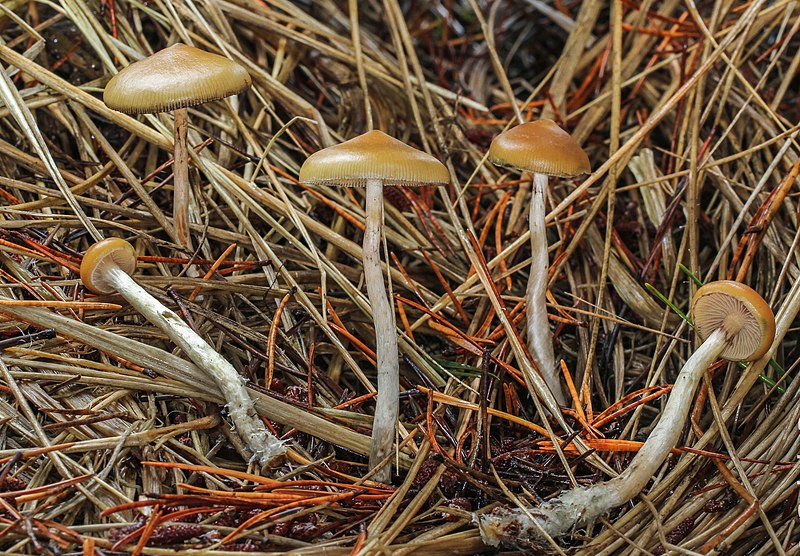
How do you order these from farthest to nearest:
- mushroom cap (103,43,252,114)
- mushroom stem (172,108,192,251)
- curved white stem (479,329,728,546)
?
1. mushroom stem (172,108,192,251)
2. mushroom cap (103,43,252,114)
3. curved white stem (479,329,728,546)

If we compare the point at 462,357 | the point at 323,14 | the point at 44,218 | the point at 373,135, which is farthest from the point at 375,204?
the point at 323,14

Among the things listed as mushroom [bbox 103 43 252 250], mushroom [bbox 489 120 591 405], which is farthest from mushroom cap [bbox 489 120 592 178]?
mushroom [bbox 103 43 252 250]

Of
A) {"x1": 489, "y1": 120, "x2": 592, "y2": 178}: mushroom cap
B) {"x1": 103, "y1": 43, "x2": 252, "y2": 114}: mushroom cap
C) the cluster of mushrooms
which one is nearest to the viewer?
the cluster of mushrooms

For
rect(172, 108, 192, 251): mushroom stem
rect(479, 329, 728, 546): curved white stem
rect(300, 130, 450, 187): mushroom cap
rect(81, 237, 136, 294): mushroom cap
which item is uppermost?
rect(300, 130, 450, 187): mushroom cap

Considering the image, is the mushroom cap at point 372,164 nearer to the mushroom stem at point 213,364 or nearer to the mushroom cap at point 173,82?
the mushroom cap at point 173,82

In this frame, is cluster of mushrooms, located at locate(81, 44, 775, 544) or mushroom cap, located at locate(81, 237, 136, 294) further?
mushroom cap, located at locate(81, 237, 136, 294)

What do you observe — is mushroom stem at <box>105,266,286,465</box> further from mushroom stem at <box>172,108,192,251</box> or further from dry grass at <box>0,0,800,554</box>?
mushroom stem at <box>172,108,192,251</box>

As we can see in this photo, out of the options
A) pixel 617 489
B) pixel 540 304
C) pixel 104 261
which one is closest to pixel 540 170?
pixel 540 304
